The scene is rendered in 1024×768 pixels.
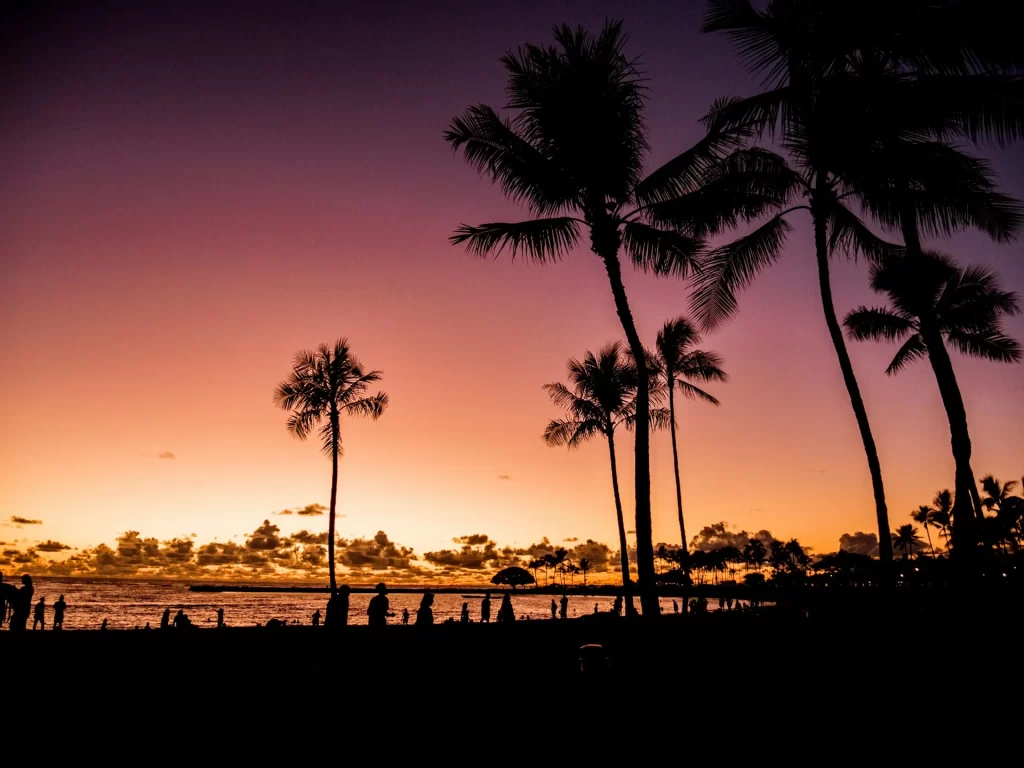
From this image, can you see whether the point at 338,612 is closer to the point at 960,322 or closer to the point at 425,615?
the point at 425,615

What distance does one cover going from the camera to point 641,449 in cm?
1390

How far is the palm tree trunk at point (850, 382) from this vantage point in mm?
15875

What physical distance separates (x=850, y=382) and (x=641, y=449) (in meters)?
6.71

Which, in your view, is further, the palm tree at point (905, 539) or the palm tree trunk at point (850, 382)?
the palm tree at point (905, 539)

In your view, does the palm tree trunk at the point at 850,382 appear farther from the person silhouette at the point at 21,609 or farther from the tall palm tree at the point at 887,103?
the person silhouette at the point at 21,609

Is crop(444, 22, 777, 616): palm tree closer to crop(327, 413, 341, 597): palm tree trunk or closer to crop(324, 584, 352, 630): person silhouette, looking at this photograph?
crop(324, 584, 352, 630): person silhouette

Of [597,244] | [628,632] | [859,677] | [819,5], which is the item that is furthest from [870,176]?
[628,632]

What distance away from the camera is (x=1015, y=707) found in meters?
7.20

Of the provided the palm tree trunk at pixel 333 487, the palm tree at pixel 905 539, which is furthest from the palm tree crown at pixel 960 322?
the palm tree at pixel 905 539

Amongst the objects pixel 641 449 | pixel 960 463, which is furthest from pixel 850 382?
pixel 641 449

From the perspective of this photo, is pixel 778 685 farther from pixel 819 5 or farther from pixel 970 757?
pixel 819 5

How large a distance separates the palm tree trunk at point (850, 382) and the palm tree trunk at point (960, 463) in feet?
10.8

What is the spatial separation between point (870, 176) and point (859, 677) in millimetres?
10018

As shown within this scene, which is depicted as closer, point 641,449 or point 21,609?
point 641,449
